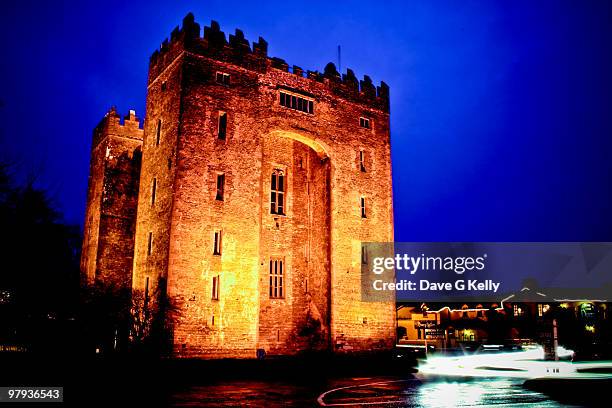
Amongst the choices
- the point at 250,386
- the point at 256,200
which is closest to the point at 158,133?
the point at 256,200

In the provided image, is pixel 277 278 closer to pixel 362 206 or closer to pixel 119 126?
pixel 362 206

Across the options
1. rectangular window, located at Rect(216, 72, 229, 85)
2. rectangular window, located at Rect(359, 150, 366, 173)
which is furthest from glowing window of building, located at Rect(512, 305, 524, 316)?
rectangular window, located at Rect(216, 72, 229, 85)

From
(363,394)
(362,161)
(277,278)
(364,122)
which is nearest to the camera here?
(363,394)

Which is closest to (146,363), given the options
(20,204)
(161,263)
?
(161,263)

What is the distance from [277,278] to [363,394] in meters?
14.1

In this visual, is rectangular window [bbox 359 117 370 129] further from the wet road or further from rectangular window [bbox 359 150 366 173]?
the wet road

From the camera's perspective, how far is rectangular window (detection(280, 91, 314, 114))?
93.7 feet

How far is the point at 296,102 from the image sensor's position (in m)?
29.0

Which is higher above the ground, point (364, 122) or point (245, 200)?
point (364, 122)

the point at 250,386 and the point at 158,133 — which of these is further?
the point at 158,133

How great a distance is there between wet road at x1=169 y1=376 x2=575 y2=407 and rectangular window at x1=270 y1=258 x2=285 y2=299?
9.34 m

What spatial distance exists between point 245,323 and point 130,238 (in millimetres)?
11195

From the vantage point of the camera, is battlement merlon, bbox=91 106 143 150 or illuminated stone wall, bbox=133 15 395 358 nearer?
illuminated stone wall, bbox=133 15 395 358

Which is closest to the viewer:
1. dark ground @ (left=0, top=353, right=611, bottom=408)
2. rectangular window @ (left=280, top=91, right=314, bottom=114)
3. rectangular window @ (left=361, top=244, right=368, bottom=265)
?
dark ground @ (left=0, top=353, right=611, bottom=408)
